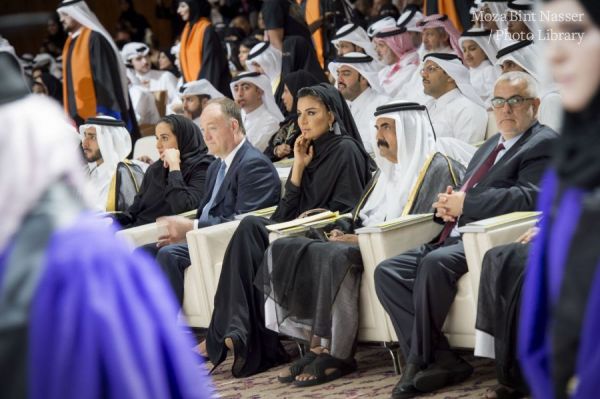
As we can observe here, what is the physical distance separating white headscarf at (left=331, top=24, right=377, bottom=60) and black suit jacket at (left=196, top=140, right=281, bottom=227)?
262 centimetres

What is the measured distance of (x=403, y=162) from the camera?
488 cm

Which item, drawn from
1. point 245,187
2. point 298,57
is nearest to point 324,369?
point 245,187

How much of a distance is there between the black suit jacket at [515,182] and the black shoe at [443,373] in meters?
0.53

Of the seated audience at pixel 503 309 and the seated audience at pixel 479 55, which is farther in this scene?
the seated audience at pixel 479 55

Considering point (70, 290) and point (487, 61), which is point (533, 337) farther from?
point (487, 61)

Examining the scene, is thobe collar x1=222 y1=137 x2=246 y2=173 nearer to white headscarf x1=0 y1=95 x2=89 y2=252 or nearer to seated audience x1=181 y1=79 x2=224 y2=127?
seated audience x1=181 y1=79 x2=224 y2=127

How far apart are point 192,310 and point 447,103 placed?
5.98 feet

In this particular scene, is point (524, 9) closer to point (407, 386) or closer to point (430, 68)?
point (430, 68)

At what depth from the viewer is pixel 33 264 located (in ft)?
4.85

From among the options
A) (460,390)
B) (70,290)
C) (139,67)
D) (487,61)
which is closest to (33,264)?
(70,290)

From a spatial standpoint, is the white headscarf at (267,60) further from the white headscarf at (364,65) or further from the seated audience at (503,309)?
the seated audience at (503,309)

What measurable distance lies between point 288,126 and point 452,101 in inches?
48.8

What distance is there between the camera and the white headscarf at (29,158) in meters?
1.48

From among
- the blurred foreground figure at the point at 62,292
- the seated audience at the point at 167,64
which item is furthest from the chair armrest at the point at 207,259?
the seated audience at the point at 167,64
